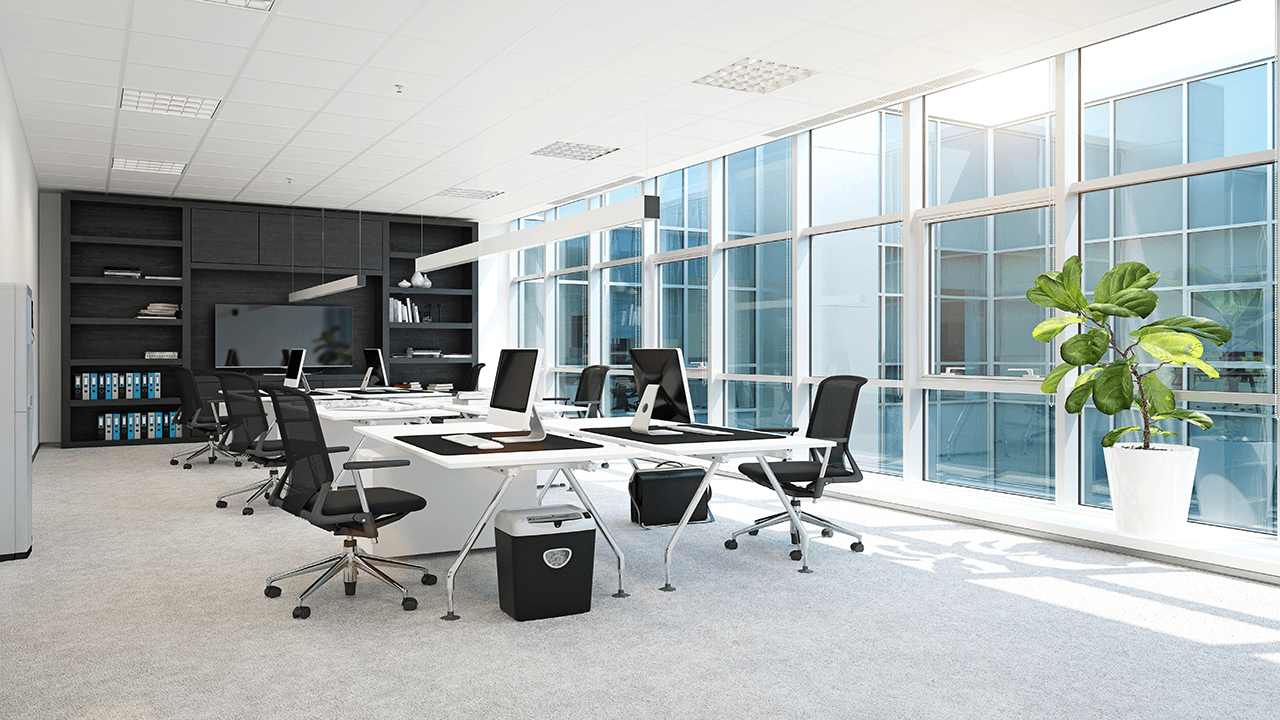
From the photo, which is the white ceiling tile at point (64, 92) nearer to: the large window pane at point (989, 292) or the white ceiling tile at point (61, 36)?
the white ceiling tile at point (61, 36)

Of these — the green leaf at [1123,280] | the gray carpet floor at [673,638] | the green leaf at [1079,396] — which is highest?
the green leaf at [1123,280]

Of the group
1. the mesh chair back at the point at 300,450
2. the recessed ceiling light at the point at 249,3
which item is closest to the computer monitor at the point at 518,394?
the mesh chair back at the point at 300,450

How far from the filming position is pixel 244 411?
250 inches

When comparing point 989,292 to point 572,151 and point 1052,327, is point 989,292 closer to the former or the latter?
point 1052,327

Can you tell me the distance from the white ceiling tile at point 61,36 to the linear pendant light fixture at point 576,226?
110 inches

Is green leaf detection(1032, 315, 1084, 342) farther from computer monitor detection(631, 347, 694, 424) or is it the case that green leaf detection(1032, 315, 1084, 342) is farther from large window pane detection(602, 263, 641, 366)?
large window pane detection(602, 263, 641, 366)

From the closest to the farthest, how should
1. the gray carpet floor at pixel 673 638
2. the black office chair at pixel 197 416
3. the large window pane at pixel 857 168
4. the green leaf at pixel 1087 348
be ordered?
the gray carpet floor at pixel 673 638, the green leaf at pixel 1087 348, the large window pane at pixel 857 168, the black office chair at pixel 197 416

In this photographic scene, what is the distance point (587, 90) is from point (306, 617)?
3997mm

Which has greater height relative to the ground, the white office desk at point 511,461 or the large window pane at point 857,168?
the large window pane at point 857,168

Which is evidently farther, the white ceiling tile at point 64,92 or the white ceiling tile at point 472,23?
the white ceiling tile at point 64,92

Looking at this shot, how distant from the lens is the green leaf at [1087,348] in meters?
5.00

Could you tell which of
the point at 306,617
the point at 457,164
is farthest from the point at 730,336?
the point at 306,617

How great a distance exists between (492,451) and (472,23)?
2491 millimetres

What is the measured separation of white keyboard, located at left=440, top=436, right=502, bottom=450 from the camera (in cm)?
420
